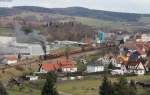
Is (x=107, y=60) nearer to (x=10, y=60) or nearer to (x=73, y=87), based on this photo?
(x=10, y=60)

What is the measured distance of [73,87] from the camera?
50.0 meters

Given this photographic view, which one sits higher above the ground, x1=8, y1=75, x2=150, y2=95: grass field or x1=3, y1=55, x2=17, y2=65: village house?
x1=8, y1=75, x2=150, y2=95: grass field

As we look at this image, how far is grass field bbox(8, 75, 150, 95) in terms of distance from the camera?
46719 mm

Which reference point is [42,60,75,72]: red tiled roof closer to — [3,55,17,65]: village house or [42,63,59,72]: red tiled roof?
[42,63,59,72]: red tiled roof

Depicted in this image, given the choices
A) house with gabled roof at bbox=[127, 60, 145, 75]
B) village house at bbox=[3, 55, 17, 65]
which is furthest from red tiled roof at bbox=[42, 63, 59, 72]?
village house at bbox=[3, 55, 17, 65]

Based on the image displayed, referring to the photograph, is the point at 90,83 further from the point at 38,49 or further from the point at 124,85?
the point at 38,49

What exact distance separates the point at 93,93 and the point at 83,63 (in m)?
24.3

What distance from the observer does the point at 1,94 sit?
129ft

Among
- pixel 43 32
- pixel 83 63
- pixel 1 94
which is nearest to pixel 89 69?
pixel 83 63

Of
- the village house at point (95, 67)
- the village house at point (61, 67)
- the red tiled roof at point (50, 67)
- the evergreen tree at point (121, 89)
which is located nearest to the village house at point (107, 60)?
the village house at point (95, 67)

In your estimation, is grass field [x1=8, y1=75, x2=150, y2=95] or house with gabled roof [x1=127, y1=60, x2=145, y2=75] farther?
house with gabled roof [x1=127, y1=60, x2=145, y2=75]

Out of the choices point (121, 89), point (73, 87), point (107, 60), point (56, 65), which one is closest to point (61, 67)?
point (56, 65)

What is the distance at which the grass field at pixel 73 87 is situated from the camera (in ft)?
153

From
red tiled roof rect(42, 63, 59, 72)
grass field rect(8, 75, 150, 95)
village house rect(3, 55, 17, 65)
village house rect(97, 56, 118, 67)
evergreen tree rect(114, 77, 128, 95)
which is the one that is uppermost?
evergreen tree rect(114, 77, 128, 95)
